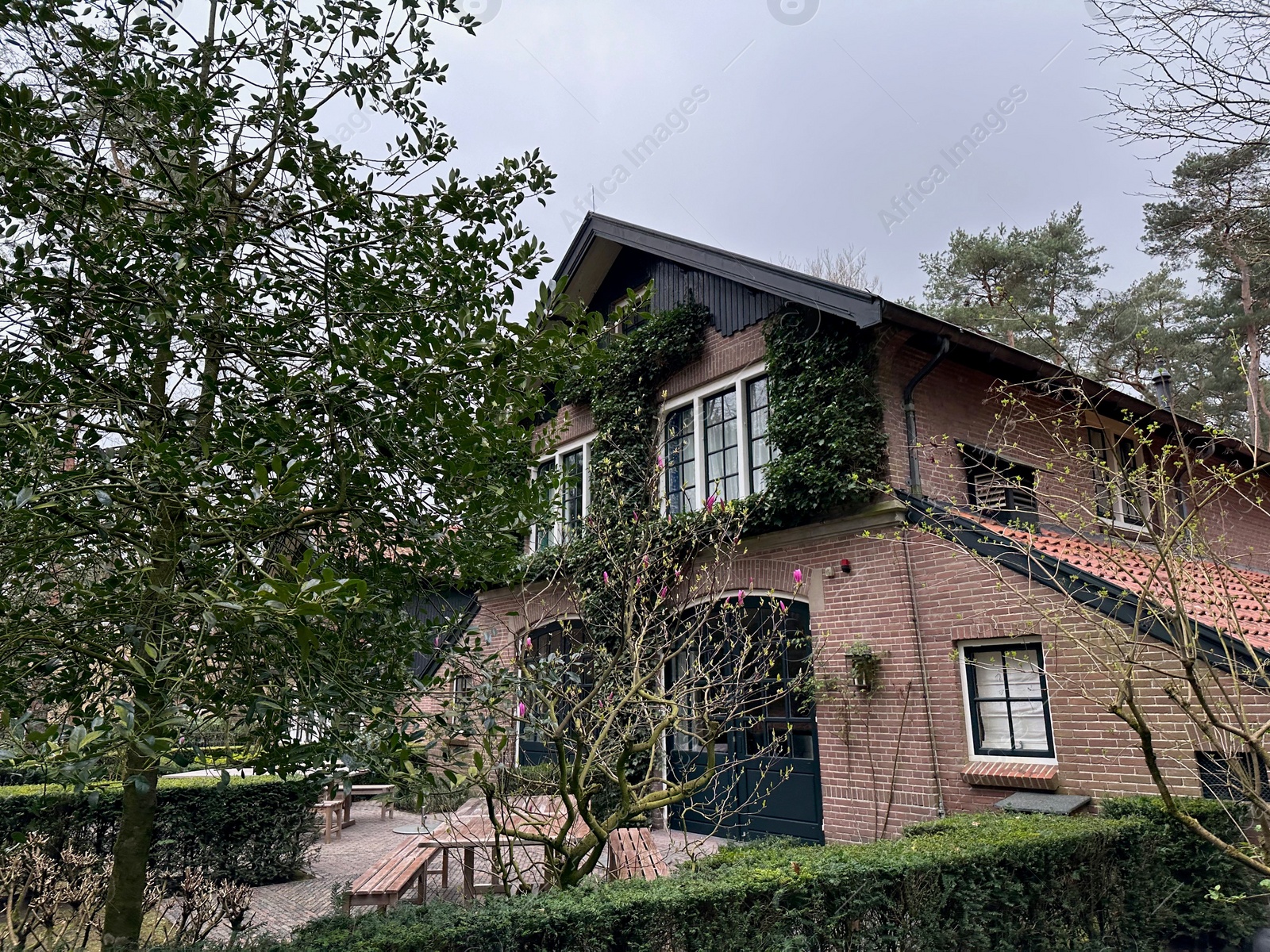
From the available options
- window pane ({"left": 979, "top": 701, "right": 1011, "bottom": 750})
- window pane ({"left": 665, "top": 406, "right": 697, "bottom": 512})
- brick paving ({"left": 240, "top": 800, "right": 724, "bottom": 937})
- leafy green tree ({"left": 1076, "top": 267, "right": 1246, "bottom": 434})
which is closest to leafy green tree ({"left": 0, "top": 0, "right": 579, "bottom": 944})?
brick paving ({"left": 240, "top": 800, "right": 724, "bottom": 937})

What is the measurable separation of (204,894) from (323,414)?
13.2 ft

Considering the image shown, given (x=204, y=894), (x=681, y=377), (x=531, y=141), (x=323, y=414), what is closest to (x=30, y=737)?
(x=323, y=414)

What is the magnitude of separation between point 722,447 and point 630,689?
637cm

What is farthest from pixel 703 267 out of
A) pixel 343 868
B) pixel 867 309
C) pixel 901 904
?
pixel 343 868

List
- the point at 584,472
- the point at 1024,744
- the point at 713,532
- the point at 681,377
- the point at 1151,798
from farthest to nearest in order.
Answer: the point at 584,472 < the point at 681,377 < the point at 713,532 < the point at 1024,744 < the point at 1151,798

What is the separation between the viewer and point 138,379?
9.87 ft

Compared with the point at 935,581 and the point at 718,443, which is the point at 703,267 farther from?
the point at 935,581

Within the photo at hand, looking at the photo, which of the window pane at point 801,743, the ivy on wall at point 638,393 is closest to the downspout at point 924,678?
the window pane at point 801,743

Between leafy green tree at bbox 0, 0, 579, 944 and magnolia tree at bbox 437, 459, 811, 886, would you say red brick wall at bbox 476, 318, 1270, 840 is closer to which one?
magnolia tree at bbox 437, 459, 811, 886

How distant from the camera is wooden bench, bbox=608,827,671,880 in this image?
251 inches

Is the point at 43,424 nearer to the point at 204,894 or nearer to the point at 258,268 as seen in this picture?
the point at 258,268

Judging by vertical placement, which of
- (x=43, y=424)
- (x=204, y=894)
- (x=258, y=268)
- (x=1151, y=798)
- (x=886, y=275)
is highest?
(x=886, y=275)

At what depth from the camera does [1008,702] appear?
25.7ft

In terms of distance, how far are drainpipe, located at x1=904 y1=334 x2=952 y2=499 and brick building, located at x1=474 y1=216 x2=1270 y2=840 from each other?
0.03 m
